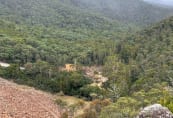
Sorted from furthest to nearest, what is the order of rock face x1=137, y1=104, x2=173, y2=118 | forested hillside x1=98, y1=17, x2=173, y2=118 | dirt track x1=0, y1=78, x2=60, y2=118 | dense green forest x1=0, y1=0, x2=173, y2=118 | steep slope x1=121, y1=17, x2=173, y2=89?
steep slope x1=121, y1=17, x2=173, y2=89
dense green forest x1=0, y1=0, x2=173, y2=118
dirt track x1=0, y1=78, x2=60, y2=118
forested hillside x1=98, y1=17, x2=173, y2=118
rock face x1=137, y1=104, x2=173, y2=118

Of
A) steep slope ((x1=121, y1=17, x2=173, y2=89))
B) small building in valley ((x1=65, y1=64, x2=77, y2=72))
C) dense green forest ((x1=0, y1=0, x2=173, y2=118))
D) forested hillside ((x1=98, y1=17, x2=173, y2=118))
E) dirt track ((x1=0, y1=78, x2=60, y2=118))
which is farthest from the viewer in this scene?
small building in valley ((x1=65, y1=64, x2=77, y2=72))

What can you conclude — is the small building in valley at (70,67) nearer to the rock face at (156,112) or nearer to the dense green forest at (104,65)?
the dense green forest at (104,65)

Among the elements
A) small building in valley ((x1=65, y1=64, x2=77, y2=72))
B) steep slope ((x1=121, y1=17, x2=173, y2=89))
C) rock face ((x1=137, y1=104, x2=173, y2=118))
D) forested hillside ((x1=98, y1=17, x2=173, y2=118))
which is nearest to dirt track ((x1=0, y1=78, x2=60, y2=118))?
forested hillside ((x1=98, y1=17, x2=173, y2=118))

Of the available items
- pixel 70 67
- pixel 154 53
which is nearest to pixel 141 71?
pixel 154 53

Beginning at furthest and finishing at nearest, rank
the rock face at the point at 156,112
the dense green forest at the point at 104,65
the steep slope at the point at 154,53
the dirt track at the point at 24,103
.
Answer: the steep slope at the point at 154,53
the dense green forest at the point at 104,65
the dirt track at the point at 24,103
the rock face at the point at 156,112

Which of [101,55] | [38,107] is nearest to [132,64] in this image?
[101,55]

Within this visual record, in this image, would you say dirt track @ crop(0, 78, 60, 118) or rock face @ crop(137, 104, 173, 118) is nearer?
rock face @ crop(137, 104, 173, 118)

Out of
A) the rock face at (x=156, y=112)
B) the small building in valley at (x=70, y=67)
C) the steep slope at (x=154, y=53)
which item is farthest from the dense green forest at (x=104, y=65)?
the rock face at (x=156, y=112)

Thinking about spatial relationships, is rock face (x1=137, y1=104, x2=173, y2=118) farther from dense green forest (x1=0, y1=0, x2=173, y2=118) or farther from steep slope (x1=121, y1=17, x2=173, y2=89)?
steep slope (x1=121, y1=17, x2=173, y2=89)

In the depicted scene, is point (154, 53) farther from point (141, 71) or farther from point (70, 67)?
point (70, 67)
